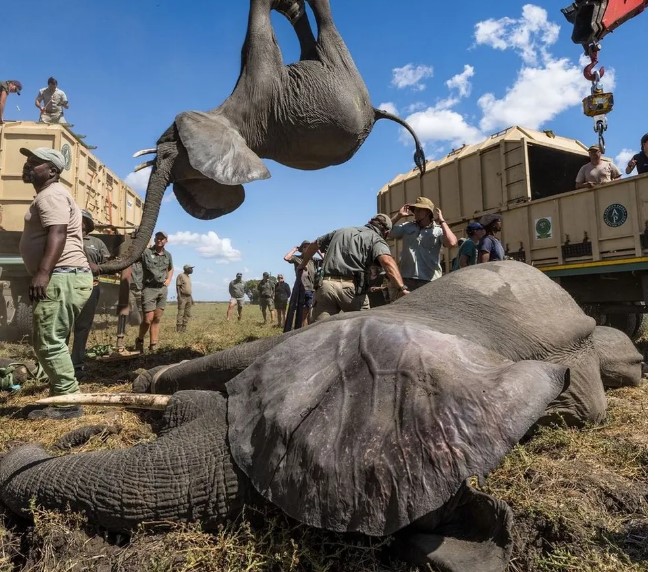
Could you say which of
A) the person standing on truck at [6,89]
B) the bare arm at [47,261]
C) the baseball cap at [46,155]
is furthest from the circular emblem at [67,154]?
the bare arm at [47,261]

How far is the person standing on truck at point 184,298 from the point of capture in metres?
11.3

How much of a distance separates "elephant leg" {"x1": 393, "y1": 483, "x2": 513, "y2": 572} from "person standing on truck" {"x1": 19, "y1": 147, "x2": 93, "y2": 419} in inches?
103

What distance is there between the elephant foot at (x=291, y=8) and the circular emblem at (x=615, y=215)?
4794 millimetres

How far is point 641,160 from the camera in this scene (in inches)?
282

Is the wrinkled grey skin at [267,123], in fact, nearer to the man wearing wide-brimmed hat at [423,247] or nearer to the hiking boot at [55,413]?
the man wearing wide-brimmed hat at [423,247]

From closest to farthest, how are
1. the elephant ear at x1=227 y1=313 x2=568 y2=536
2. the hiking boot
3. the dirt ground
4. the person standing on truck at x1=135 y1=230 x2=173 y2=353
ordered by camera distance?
the elephant ear at x1=227 y1=313 x2=568 y2=536 → the dirt ground → the hiking boot → the person standing on truck at x1=135 y1=230 x2=173 y2=353

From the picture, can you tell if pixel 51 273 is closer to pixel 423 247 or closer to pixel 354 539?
pixel 354 539

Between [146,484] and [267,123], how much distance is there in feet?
13.9

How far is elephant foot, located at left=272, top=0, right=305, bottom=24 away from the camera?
5.62 meters

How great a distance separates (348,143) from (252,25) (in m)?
1.58

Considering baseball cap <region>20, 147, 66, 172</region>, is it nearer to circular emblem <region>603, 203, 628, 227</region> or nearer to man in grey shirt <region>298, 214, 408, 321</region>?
man in grey shirt <region>298, 214, 408, 321</region>

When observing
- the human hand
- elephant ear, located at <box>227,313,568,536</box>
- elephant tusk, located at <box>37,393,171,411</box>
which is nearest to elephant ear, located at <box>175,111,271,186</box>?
the human hand

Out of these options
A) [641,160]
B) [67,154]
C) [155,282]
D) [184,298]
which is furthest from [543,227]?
[67,154]

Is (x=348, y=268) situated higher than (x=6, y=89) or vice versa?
(x=6, y=89)
